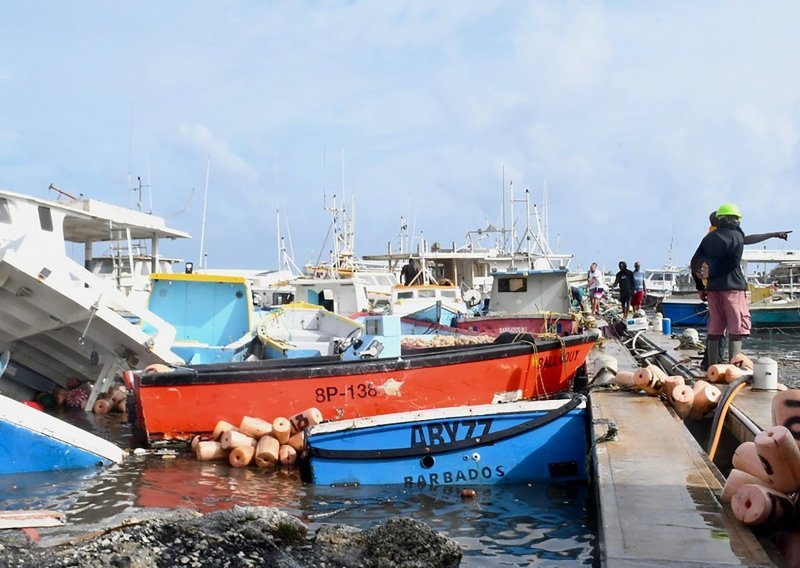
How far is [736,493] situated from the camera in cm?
428

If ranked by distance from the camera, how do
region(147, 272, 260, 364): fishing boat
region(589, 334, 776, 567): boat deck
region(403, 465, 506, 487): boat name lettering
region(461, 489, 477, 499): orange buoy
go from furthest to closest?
region(147, 272, 260, 364): fishing boat
region(403, 465, 506, 487): boat name lettering
region(461, 489, 477, 499): orange buoy
region(589, 334, 776, 567): boat deck

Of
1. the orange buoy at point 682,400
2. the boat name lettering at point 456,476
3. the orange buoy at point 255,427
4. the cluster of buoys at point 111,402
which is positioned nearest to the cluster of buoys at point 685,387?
the orange buoy at point 682,400

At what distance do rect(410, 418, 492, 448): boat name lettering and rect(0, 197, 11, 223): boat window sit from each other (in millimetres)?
8953

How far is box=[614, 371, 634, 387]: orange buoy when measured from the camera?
28.8 ft

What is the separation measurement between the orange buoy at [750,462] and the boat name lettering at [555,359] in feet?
20.7

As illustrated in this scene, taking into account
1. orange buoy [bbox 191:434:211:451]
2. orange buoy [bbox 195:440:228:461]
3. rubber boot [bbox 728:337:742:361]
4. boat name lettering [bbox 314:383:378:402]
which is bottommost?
orange buoy [bbox 195:440:228:461]

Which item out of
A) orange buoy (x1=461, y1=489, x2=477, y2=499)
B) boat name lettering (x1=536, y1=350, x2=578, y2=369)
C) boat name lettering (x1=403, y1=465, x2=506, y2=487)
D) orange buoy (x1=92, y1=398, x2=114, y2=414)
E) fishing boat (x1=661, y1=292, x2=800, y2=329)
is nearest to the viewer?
orange buoy (x1=461, y1=489, x2=477, y2=499)

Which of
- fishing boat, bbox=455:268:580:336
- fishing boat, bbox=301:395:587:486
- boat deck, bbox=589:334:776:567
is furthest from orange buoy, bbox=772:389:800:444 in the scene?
fishing boat, bbox=455:268:580:336

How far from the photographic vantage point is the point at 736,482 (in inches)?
177

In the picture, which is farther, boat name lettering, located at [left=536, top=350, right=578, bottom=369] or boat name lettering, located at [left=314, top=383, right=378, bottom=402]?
boat name lettering, located at [left=536, top=350, right=578, bottom=369]

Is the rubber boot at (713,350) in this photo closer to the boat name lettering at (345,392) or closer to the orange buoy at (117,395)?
the boat name lettering at (345,392)

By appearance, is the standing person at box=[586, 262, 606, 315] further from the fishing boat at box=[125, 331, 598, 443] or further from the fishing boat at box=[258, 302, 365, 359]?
the fishing boat at box=[125, 331, 598, 443]

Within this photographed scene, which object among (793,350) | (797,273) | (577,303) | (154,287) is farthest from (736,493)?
(797,273)

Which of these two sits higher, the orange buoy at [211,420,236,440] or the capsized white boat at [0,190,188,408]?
the capsized white boat at [0,190,188,408]
